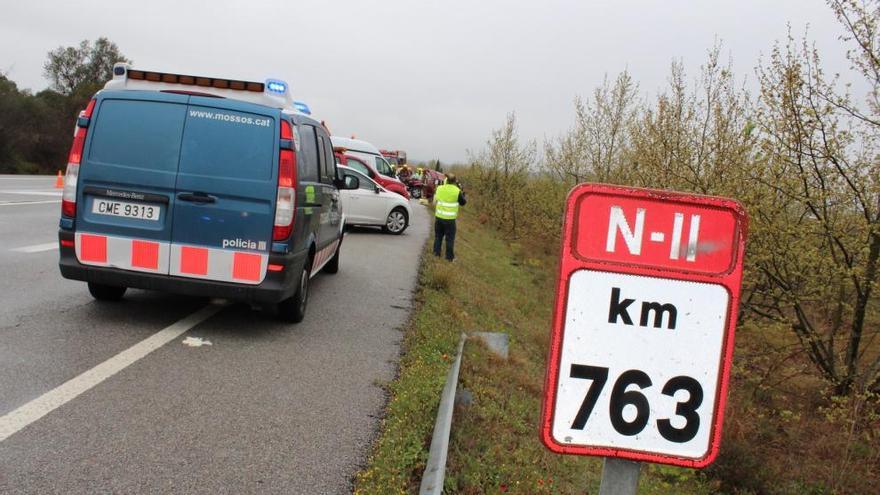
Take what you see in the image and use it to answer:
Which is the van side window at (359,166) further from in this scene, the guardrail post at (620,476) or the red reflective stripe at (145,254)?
the guardrail post at (620,476)

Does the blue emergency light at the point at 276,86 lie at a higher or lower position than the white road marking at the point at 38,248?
higher

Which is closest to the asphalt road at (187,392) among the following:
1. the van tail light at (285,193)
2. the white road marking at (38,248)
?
the white road marking at (38,248)

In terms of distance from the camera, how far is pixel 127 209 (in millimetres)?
5973

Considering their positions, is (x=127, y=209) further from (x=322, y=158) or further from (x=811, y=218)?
(x=811, y=218)

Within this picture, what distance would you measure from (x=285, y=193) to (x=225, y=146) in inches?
25.6

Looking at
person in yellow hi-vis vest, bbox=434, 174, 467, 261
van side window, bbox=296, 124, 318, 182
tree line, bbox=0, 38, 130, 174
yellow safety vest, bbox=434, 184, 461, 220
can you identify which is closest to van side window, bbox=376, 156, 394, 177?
person in yellow hi-vis vest, bbox=434, 174, 467, 261

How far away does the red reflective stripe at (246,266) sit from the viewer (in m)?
6.03

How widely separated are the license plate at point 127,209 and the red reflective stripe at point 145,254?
8.8 inches

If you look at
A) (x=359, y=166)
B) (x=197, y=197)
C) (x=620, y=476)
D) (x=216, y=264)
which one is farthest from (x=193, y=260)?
(x=359, y=166)

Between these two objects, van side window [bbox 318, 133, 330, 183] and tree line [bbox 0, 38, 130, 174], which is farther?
tree line [bbox 0, 38, 130, 174]

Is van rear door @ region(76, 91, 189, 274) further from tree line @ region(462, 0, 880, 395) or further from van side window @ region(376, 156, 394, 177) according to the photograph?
van side window @ region(376, 156, 394, 177)

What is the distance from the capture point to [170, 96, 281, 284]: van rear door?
Answer: 19.6ft

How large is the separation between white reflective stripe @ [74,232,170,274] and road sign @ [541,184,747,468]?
192 inches

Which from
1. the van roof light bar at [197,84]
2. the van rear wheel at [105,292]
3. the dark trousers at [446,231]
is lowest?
the van rear wheel at [105,292]
